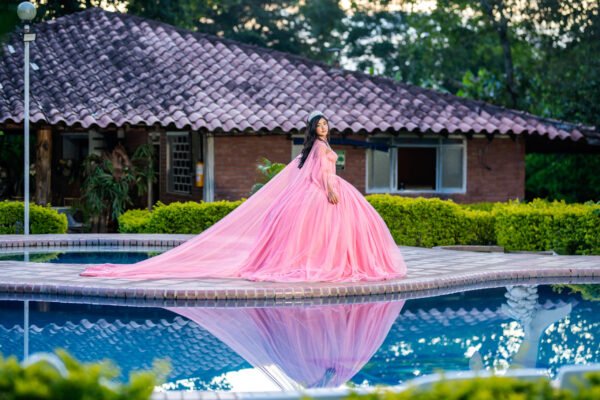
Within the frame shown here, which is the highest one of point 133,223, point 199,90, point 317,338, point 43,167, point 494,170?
point 199,90

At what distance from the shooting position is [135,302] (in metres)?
10.7

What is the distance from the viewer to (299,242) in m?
11.7

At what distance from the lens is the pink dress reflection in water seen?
299 inches

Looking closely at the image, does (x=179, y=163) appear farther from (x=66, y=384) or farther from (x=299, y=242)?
(x=66, y=384)

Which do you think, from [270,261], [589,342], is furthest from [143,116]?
[589,342]

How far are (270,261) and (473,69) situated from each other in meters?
31.8

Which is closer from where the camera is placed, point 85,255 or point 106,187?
point 85,255

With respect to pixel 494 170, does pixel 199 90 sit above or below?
above

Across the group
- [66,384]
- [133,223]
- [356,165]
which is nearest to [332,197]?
[133,223]

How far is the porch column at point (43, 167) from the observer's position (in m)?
21.1

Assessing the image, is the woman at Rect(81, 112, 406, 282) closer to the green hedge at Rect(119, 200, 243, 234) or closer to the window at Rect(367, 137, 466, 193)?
the green hedge at Rect(119, 200, 243, 234)

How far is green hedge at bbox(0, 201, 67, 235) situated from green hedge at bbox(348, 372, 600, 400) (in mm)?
15907

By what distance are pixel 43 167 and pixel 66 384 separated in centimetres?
1832

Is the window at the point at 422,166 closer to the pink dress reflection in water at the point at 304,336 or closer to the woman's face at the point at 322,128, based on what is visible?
the woman's face at the point at 322,128
